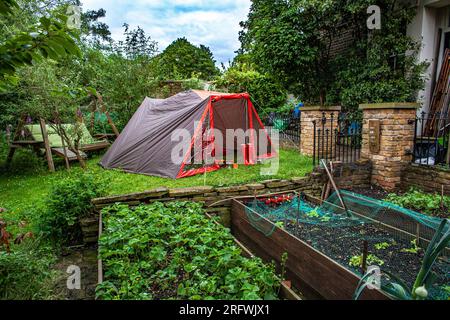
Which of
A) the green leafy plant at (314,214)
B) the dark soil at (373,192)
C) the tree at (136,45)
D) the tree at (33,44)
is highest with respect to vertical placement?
the tree at (136,45)

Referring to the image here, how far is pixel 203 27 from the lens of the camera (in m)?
19.3

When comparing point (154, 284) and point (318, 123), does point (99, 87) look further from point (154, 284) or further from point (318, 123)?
point (154, 284)

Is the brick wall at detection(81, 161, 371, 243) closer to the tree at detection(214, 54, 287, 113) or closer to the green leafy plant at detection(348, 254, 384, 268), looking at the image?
the green leafy plant at detection(348, 254, 384, 268)

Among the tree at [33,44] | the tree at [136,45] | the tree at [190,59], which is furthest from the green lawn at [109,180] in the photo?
the tree at [190,59]

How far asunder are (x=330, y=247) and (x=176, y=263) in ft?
5.70

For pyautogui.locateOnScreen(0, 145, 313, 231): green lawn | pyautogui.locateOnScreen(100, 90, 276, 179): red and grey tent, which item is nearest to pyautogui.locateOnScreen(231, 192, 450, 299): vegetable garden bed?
pyautogui.locateOnScreen(0, 145, 313, 231): green lawn

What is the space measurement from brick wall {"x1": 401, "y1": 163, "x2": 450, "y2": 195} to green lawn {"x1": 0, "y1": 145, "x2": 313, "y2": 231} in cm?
153

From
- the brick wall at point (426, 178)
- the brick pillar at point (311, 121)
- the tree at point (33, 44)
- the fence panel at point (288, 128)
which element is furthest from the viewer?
the fence panel at point (288, 128)

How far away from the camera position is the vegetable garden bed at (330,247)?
2492mm

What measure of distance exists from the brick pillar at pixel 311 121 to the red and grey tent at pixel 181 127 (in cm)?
80

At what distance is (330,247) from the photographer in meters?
3.28

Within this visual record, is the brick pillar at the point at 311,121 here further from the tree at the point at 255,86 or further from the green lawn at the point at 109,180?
the tree at the point at 255,86

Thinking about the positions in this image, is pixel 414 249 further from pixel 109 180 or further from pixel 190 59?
pixel 190 59

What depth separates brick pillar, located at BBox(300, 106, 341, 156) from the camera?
6.27 m
